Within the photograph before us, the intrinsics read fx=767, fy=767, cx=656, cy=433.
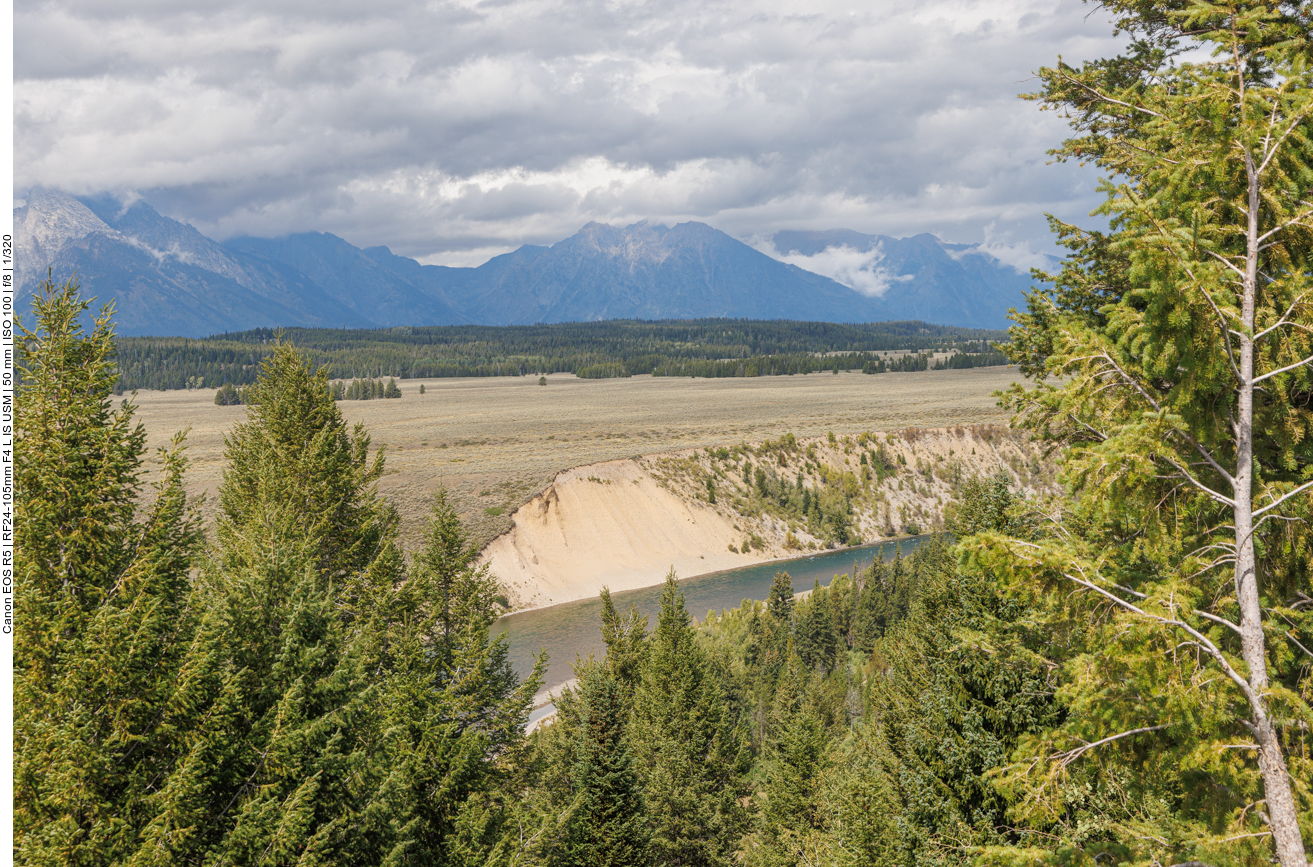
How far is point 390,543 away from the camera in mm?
20000

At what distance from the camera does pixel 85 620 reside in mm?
8086

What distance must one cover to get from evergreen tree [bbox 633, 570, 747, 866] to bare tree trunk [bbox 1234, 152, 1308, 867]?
661 inches

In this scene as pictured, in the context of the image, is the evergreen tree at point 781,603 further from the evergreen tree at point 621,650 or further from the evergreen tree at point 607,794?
the evergreen tree at point 607,794

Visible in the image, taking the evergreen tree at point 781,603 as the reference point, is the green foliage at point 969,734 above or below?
above

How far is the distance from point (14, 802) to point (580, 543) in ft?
220

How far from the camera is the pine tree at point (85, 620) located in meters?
7.33

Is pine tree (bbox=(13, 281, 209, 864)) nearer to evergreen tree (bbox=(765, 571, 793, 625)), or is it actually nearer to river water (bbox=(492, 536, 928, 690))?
river water (bbox=(492, 536, 928, 690))

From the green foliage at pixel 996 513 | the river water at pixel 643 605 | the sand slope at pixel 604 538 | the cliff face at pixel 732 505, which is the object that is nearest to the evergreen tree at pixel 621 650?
the river water at pixel 643 605

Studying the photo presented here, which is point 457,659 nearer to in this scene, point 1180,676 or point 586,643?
point 1180,676

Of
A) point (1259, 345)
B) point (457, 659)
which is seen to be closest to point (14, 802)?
point (457, 659)

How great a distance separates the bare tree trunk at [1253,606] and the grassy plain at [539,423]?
58.3 metres

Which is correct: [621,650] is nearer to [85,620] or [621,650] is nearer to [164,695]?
[164,695]

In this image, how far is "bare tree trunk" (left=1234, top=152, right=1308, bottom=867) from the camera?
6234 mm

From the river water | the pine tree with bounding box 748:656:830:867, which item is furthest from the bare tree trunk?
the river water
